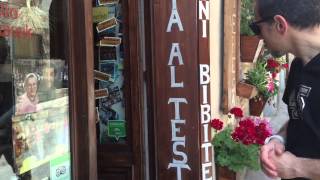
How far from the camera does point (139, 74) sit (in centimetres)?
418

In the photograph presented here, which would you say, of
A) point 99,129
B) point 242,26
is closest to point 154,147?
point 99,129

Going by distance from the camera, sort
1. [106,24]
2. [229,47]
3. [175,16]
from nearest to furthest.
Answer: [175,16]
[106,24]
[229,47]

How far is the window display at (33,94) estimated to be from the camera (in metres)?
2.77

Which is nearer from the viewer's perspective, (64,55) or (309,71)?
(309,71)

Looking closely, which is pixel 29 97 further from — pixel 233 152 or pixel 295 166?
pixel 233 152

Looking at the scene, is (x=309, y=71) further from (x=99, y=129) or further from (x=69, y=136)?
(x=99, y=129)

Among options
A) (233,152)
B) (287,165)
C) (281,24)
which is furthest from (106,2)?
(287,165)

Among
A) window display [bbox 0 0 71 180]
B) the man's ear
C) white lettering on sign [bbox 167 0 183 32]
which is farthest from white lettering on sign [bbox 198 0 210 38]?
the man's ear

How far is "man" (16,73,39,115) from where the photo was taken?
284 centimetres

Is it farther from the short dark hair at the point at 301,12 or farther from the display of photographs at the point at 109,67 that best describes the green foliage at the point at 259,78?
the short dark hair at the point at 301,12

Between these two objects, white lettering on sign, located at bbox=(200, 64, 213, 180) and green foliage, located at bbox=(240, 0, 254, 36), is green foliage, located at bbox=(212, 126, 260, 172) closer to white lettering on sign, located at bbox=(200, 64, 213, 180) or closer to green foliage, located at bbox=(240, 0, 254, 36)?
white lettering on sign, located at bbox=(200, 64, 213, 180)

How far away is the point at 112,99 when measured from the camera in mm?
4355

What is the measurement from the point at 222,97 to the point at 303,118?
3.24 m

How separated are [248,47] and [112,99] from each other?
1.98 m
